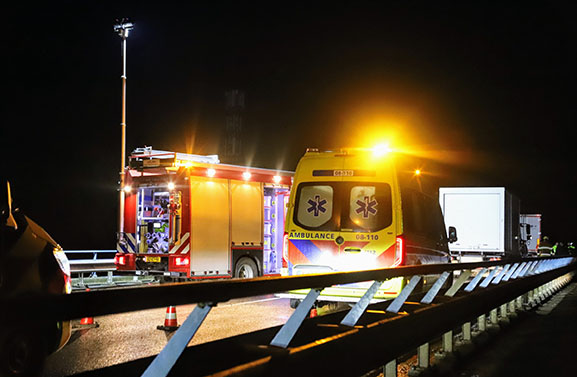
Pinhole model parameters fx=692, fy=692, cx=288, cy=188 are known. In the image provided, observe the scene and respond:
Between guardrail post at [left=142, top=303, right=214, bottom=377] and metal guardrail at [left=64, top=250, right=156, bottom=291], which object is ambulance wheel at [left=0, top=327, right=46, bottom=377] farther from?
metal guardrail at [left=64, top=250, right=156, bottom=291]

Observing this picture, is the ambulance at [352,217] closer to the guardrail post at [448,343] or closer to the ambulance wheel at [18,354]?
the guardrail post at [448,343]

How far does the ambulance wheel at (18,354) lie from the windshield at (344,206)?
23.4 feet

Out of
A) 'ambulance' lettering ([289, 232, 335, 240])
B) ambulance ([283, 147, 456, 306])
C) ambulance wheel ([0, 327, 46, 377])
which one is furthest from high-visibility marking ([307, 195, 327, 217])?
ambulance wheel ([0, 327, 46, 377])

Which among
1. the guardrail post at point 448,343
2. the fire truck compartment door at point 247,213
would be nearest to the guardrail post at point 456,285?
A: the guardrail post at point 448,343

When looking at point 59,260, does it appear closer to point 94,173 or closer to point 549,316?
point 549,316

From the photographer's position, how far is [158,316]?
40.8 ft

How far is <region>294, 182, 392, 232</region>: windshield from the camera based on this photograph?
10.4m

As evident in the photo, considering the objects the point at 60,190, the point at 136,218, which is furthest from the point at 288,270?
the point at 60,190

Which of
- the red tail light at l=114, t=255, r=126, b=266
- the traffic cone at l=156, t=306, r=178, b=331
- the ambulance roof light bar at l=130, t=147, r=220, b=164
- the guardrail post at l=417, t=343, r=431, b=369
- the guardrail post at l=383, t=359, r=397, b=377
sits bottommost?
the traffic cone at l=156, t=306, r=178, b=331

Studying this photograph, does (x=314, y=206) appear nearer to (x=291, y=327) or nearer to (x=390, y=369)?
(x=390, y=369)

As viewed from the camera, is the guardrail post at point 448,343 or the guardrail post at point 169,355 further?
the guardrail post at point 448,343

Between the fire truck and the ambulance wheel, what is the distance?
12.9 metres

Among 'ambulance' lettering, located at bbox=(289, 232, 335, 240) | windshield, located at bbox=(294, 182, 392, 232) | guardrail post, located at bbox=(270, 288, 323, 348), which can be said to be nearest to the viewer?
guardrail post, located at bbox=(270, 288, 323, 348)

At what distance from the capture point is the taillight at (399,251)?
10258mm
